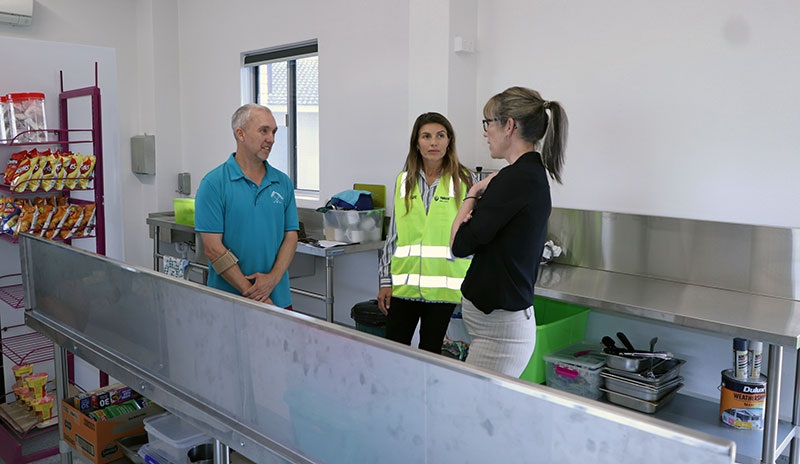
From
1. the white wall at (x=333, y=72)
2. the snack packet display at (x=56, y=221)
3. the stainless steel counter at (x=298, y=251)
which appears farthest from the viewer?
the white wall at (x=333, y=72)

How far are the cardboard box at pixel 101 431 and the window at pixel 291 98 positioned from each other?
2.59 meters

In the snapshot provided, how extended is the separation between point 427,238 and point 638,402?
950 mm

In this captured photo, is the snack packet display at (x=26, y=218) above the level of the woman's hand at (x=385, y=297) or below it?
above

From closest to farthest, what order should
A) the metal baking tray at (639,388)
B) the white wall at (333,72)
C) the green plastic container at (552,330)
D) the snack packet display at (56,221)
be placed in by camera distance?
the metal baking tray at (639,388)
the green plastic container at (552,330)
the snack packet display at (56,221)
the white wall at (333,72)

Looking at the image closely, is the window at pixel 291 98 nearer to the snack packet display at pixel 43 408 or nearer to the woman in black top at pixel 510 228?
the snack packet display at pixel 43 408

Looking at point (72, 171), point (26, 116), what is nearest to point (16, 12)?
point (26, 116)

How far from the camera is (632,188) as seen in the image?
9.21 ft

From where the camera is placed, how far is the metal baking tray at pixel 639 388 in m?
2.27

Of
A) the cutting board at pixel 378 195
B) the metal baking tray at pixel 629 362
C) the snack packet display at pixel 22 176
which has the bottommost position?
the metal baking tray at pixel 629 362

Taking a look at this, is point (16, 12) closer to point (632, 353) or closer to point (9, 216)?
point (9, 216)

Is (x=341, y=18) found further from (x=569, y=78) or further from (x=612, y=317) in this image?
(x=612, y=317)

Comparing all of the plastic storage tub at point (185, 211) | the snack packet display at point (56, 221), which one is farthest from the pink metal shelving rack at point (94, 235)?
the plastic storage tub at point (185, 211)

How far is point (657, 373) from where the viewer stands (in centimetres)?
237

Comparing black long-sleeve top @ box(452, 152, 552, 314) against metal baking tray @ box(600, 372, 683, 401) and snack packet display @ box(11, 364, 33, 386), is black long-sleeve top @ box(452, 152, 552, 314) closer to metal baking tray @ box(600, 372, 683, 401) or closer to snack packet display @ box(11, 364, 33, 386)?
metal baking tray @ box(600, 372, 683, 401)
